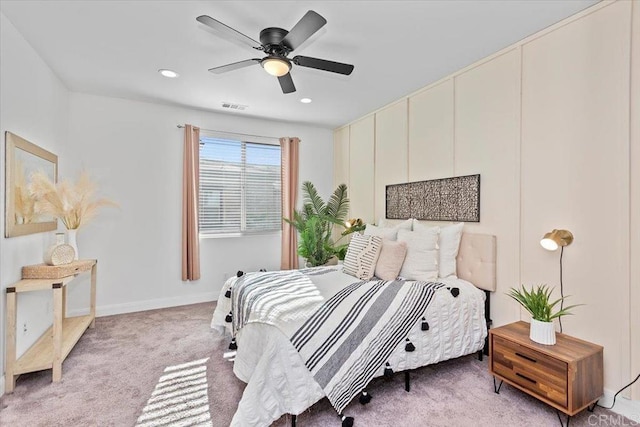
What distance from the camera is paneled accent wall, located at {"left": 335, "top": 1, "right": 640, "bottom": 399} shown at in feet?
6.56

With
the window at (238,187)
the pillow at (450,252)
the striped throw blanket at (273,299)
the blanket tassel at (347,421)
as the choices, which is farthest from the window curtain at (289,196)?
the blanket tassel at (347,421)

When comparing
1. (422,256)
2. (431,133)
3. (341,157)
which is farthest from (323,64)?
(341,157)

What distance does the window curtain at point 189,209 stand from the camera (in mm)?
4242

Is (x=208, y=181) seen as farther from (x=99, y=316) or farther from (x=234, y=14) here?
(x=234, y=14)

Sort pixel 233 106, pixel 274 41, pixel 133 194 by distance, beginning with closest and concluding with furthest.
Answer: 1. pixel 274 41
2. pixel 133 194
3. pixel 233 106

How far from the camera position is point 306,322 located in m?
1.98

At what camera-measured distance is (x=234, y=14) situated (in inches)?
87.4

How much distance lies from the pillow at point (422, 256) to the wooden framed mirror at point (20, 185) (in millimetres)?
3285

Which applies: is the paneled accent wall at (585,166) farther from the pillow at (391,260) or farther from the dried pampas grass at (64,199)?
the dried pampas grass at (64,199)

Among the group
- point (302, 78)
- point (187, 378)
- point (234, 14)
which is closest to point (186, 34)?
point (234, 14)

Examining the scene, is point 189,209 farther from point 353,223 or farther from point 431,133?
point 431,133

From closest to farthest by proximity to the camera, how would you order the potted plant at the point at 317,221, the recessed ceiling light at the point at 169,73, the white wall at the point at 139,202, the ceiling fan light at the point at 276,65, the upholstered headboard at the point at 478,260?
the ceiling fan light at the point at 276,65
the upholstered headboard at the point at 478,260
the recessed ceiling light at the point at 169,73
the white wall at the point at 139,202
the potted plant at the point at 317,221

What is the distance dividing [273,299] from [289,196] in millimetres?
2859

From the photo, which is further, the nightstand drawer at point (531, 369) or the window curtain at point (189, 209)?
the window curtain at point (189, 209)
